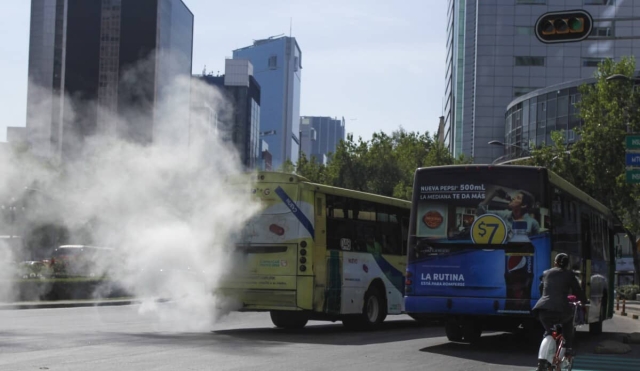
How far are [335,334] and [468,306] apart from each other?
3.85 metres

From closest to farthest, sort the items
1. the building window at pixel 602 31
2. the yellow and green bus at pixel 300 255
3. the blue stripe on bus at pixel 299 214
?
the yellow and green bus at pixel 300 255 < the blue stripe on bus at pixel 299 214 < the building window at pixel 602 31

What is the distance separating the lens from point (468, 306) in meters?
14.9

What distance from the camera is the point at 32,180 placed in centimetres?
2570

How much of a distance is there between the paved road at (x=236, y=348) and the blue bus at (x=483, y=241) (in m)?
0.77

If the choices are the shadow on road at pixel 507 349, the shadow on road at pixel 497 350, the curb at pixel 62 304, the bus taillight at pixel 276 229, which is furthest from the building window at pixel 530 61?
the bus taillight at pixel 276 229

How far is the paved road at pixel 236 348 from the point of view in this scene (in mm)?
11812

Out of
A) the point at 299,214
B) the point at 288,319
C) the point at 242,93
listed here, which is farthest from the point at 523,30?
the point at 242,93

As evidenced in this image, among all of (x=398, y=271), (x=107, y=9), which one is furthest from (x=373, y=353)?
(x=107, y=9)

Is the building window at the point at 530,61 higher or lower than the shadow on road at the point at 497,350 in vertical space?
higher

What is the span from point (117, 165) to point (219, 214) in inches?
276

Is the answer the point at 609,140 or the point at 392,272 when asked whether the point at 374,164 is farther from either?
the point at 392,272

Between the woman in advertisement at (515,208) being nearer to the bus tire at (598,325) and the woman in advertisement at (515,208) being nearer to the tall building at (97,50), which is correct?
the bus tire at (598,325)

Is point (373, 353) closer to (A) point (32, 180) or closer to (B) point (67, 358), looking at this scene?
(B) point (67, 358)

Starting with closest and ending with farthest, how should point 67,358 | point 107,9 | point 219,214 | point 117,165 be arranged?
point 67,358
point 219,214
point 117,165
point 107,9
